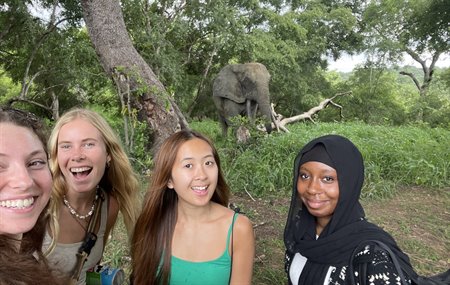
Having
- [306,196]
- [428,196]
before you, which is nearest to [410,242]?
[428,196]

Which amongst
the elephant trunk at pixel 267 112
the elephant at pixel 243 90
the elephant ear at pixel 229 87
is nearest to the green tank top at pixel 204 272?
the elephant trunk at pixel 267 112

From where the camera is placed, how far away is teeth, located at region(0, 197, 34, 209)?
3.84ft

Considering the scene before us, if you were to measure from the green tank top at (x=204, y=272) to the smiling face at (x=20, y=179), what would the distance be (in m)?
1.00

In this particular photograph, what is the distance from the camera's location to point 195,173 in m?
2.10

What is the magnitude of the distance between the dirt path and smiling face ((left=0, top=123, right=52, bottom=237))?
8.00 ft

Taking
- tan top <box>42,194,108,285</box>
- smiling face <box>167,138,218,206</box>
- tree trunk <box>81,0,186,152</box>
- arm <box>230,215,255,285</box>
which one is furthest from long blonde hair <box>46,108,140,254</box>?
tree trunk <box>81,0,186,152</box>

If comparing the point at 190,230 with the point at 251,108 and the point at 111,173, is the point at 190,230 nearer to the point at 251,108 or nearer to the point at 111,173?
the point at 111,173

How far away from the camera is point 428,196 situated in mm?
5555

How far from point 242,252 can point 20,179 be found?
48.6 inches

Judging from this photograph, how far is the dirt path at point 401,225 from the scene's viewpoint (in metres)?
3.68

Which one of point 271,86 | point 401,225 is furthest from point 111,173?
point 271,86

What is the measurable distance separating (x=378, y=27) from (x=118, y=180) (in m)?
17.6

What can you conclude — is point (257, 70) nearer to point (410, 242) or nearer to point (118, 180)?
point (410, 242)

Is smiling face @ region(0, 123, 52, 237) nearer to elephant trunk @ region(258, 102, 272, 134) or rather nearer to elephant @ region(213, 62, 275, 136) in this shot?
elephant trunk @ region(258, 102, 272, 134)
